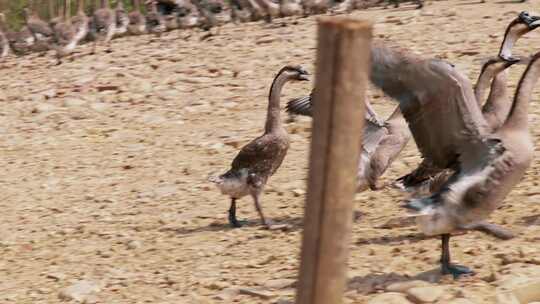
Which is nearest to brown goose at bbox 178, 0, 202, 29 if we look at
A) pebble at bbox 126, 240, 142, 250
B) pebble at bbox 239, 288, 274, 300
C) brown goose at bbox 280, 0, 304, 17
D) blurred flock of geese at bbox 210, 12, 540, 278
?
brown goose at bbox 280, 0, 304, 17

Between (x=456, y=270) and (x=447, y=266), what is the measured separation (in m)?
0.08

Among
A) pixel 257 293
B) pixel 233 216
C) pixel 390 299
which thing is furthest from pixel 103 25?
pixel 390 299

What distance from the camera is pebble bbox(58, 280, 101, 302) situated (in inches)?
322

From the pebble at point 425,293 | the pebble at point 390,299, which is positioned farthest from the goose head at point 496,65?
the pebble at point 390,299

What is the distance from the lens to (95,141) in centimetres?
1382

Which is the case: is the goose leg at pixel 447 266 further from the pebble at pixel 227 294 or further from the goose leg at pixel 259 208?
the goose leg at pixel 259 208

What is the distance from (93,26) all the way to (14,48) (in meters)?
1.86

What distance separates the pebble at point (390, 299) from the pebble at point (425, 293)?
51 mm

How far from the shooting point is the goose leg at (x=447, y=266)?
715cm

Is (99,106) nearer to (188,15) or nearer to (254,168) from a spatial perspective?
(254,168)

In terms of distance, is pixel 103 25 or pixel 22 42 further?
pixel 22 42

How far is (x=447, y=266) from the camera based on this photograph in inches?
285

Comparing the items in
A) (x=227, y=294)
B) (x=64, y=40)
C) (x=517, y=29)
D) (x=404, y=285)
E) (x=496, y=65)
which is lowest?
(x=227, y=294)

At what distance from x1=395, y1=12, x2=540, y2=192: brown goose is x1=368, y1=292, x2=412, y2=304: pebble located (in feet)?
4.62
